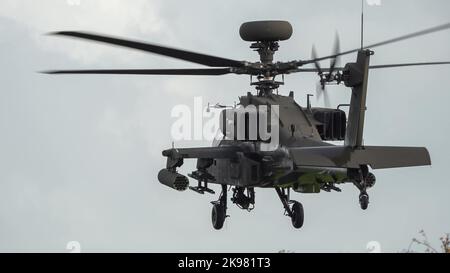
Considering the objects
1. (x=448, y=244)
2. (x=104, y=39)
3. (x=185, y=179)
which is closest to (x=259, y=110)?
(x=185, y=179)

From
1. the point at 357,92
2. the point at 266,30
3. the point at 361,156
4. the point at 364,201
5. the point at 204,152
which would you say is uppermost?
the point at 266,30

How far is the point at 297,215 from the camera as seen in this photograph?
33.4 metres

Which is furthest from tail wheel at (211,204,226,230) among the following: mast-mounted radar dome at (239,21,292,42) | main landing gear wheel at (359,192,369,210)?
main landing gear wheel at (359,192,369,210)

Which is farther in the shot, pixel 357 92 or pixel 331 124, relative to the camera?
pixel 331 124

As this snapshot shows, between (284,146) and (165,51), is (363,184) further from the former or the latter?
(165,51)

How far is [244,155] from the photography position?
31.3 meters

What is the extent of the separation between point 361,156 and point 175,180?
729 cm

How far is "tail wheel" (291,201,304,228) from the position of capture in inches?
1314

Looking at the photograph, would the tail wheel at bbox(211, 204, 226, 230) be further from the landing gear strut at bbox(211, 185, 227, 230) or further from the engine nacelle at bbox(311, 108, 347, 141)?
the engine nacelle at bbox(311, 108, 347, 141)

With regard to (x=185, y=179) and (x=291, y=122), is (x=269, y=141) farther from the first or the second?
(x=185, y=179)

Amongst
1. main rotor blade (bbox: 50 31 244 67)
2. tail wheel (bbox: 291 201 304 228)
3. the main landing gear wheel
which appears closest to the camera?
main rotor blade (bbox: 50 31 244 67)

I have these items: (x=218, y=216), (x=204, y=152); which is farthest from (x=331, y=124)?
(x=218, y=216)

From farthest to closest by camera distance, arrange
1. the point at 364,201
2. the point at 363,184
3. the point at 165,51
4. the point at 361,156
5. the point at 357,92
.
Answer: the point at 165,51 → the point at 357,92 → the point at 361,156 → the point at 363,184 → the point at 364,201

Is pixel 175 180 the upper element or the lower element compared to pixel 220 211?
upper
